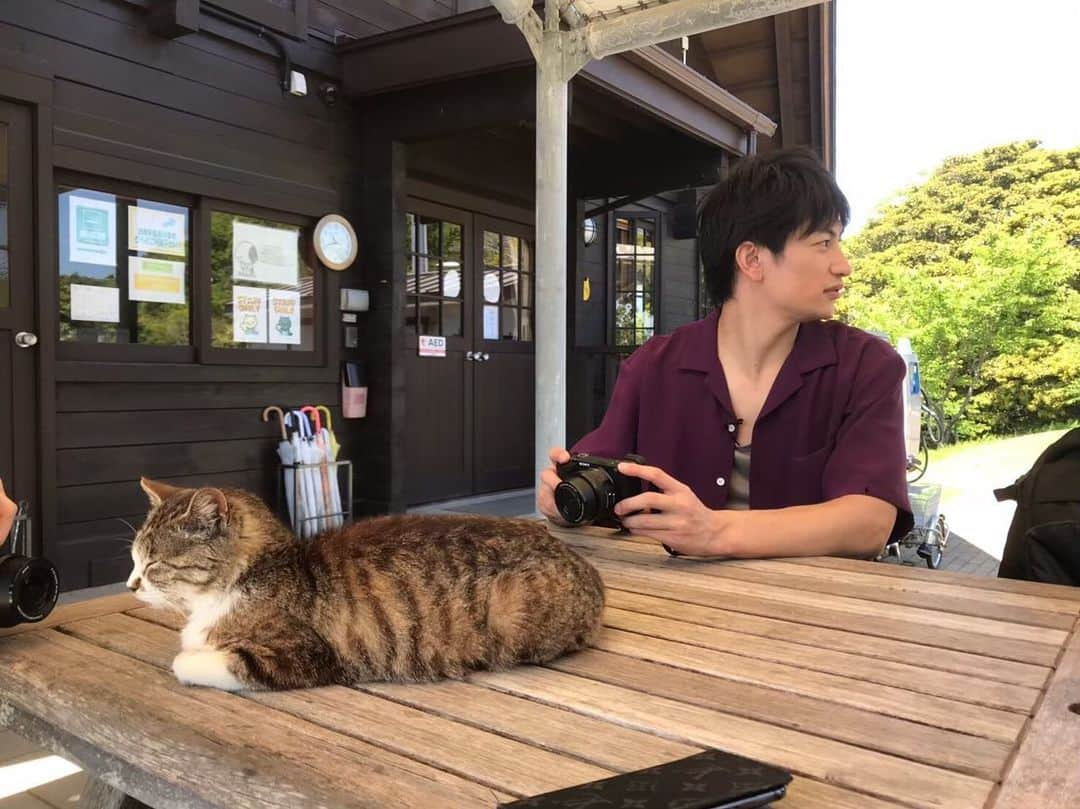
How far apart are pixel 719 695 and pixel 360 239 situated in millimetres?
4845

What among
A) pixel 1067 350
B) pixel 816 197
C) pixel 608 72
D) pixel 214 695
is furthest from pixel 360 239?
pixel 1067 350

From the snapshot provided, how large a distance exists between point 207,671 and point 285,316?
4.38m

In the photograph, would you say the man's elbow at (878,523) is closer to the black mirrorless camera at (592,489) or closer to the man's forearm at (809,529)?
the man's forearm at (809,529)

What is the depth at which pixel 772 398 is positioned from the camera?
1.82 meters

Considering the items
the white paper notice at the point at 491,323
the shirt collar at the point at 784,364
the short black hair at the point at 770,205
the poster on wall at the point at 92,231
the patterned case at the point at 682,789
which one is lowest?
the patterned case at the point at 682,789

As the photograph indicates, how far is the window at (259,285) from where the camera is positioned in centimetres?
464

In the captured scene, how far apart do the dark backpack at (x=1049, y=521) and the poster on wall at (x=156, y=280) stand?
13.1 feet

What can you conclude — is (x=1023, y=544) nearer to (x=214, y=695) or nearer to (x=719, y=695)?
(x=719, y=695)

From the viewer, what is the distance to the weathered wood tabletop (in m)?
0.72

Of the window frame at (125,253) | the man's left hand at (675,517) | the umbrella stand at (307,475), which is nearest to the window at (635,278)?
the umbrella stand at (307,475)

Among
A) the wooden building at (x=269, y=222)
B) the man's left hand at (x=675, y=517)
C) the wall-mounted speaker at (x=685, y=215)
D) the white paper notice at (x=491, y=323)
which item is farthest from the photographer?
the wall-mounted speaker at (x=685, y=215)

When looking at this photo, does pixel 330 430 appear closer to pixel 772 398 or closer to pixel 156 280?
pixel 156 280

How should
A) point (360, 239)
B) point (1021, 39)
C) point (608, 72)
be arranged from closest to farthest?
point (608, 72)
point (360, 239)
point (1021, 39)

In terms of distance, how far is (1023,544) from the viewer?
1.68 metres
